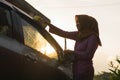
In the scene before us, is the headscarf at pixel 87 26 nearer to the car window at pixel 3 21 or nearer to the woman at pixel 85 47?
the woman at pixel 85 47

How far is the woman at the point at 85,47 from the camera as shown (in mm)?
5246

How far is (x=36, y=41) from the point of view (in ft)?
16.8

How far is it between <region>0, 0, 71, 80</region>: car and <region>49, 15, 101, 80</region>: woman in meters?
0.21

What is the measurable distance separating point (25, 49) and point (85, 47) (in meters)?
1.04

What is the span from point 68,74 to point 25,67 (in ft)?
3.57

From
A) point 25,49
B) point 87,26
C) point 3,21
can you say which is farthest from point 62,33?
point 3,21

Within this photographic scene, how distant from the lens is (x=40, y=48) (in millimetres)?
5082

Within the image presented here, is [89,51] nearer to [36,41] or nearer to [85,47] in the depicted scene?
[85,47]

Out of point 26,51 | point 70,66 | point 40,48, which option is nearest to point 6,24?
point 26,51

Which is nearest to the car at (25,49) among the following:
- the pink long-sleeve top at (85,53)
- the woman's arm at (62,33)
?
the pink long-sleeve top at (85,53)

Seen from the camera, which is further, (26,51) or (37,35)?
(37,35)

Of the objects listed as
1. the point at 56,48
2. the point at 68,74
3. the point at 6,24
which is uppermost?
the point at 6,24

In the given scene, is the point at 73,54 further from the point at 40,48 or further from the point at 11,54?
the point at 11,54

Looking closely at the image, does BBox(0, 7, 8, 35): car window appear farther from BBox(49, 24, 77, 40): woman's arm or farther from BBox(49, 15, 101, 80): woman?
BBox(49, 24, 77, 40): woman's arm
